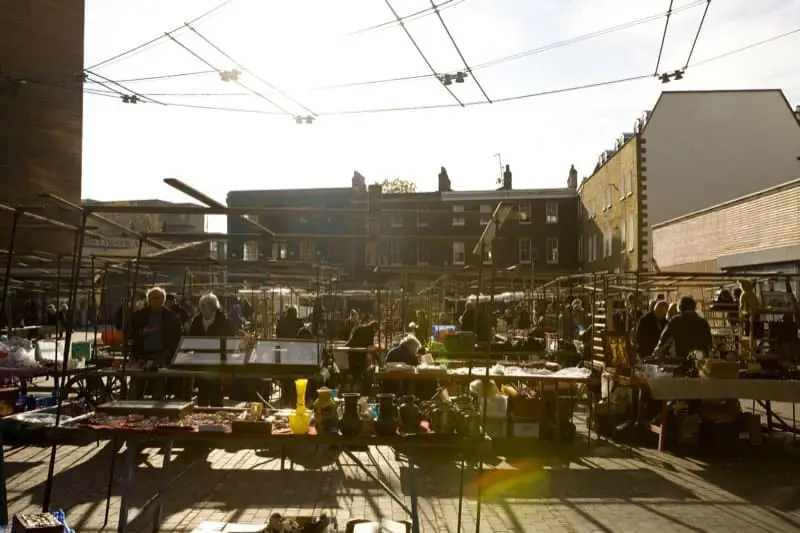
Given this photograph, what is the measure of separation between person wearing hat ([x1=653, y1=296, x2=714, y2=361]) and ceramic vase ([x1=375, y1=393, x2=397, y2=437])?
628 cm

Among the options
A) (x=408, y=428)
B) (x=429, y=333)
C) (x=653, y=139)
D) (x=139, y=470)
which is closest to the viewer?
(x=408, y=428)

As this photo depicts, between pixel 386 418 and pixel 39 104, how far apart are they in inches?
890

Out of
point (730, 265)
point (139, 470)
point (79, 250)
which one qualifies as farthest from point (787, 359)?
point (730, 265)

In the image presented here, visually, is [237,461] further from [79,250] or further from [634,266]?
[634,266]

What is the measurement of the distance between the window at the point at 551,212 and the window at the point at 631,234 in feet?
49.8

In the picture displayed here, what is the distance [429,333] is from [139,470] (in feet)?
37.6

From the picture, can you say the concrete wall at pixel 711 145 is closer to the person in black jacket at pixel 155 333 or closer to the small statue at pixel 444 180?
the small statue at pixel 444 180

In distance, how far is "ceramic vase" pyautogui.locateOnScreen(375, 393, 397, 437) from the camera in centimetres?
547

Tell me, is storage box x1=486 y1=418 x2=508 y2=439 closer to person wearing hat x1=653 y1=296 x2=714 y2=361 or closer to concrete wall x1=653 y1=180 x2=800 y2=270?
person wearing hat x1=653 y1=296 x2=714 y2=361

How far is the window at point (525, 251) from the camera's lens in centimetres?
5225

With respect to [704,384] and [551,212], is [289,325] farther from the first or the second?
[551,212]

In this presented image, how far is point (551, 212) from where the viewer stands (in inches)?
2025

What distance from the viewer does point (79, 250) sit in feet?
18.5

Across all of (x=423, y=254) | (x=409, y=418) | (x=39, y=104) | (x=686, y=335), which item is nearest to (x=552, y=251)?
(x=423, y=254)
